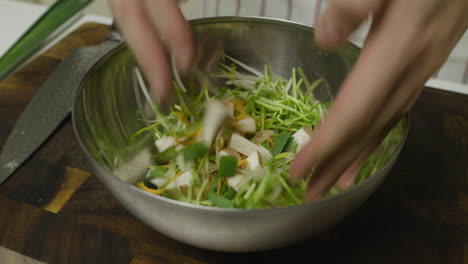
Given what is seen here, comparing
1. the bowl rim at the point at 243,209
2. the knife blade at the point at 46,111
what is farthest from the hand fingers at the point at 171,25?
the knife blade at the point at 46,111

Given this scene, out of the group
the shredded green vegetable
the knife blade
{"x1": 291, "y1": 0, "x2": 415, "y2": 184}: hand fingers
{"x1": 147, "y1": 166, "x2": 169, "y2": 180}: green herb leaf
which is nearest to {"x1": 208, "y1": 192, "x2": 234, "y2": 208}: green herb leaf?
the shredded green vegetable

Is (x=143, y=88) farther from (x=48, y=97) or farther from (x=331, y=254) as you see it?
(x=331, y=254)

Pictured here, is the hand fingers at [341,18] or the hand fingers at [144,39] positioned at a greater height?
the hand fingers at [341,18]

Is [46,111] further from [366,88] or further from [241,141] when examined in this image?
[366,88]

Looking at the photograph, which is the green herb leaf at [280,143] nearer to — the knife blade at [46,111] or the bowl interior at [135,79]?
the bowl interior at [135,79]

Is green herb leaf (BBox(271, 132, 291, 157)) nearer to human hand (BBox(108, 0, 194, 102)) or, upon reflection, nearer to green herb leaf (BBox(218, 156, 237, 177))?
green herb leaf (BBox(218, 156, 237, 177))
